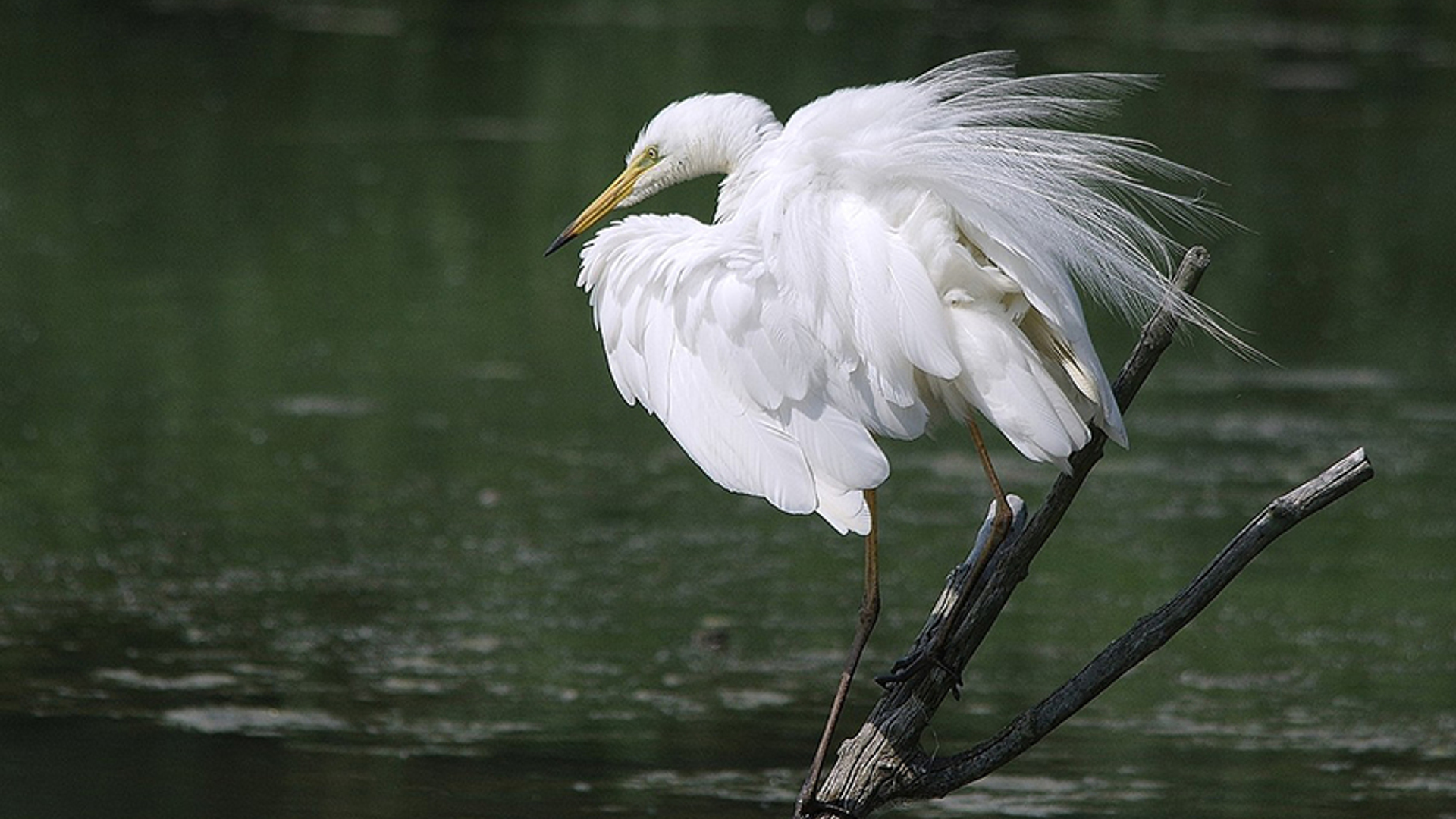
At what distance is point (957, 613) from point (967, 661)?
0.29 feet

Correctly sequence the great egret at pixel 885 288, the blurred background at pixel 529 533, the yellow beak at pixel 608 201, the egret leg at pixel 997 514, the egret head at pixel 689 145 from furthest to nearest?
the blurred background at pixel 529 533 → the yellow beak at pixel 608 201 → the egret head at pixel 689 145 → the egret leg at pixel 997 514 → the great egret at pixel 885 288

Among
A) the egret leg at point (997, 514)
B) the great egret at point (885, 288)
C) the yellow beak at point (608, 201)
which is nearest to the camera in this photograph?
the great egret at point (885, 288)

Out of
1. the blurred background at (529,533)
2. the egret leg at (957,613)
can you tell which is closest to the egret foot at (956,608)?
the egret leg at (957,613)

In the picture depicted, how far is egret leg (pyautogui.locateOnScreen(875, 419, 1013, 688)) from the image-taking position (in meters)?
3.68

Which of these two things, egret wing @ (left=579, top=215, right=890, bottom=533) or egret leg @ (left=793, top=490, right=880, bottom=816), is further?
egret leg @ (left=793, top=490, right=880, bottom=816)

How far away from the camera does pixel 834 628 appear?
6.55 meters

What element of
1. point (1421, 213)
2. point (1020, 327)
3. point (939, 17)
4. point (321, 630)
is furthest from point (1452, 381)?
point (939, 17)

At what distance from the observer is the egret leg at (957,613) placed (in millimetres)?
3678

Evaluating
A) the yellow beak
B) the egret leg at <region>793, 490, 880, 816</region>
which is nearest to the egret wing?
the egret leg at <region>793, 490, 880, 816</region>

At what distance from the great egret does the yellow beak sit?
67 centimetres

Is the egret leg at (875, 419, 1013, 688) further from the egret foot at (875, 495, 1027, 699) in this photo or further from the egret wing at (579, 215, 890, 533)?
the egret wing at (579, 215, 890, 533)

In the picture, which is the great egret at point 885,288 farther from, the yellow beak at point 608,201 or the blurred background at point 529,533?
the blurred background at point 529,533

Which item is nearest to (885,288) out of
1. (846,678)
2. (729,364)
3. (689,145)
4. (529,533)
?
(729,364)

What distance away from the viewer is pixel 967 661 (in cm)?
371
